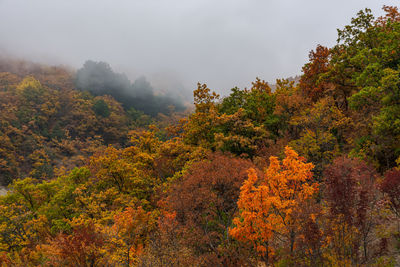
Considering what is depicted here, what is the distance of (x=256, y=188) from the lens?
13898 millimetres

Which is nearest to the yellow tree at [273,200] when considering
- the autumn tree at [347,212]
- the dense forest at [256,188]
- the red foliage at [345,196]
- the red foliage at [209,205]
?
the dense forest at [256,188]

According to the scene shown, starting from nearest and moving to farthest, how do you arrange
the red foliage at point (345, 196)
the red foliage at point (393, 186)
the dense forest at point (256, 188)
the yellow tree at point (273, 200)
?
the red foliage at point (345, 196), the red foliage at point (393, 186), the dense forest at point (256, 188), the yellow tree at point (273, 200)

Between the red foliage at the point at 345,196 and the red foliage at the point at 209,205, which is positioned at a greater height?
the red foliage at the point at 345,196

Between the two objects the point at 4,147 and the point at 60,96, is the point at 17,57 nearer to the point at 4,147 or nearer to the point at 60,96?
the point at 60,96

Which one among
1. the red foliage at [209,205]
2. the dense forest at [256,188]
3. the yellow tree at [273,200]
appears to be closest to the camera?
the dense forest at [256,188]

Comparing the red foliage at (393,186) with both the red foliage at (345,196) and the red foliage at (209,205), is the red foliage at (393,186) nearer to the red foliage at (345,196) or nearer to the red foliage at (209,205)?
the red foliage at (345,196)

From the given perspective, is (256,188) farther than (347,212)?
Yes

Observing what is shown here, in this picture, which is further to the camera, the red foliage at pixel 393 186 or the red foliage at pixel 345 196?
the red foliage at pixel 393 186

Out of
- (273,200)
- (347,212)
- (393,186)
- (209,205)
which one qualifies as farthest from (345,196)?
(209,205)

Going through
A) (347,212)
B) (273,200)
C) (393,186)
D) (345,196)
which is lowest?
(273,200)

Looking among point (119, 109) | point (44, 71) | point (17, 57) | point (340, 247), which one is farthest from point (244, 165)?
point (17, 57)

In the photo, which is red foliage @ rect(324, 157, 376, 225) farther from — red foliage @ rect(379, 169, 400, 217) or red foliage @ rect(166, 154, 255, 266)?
red foliage @ rect(166, 154, 255, 266)

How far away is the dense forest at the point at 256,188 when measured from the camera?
11797mm

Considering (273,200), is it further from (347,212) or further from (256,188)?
(347,212)
